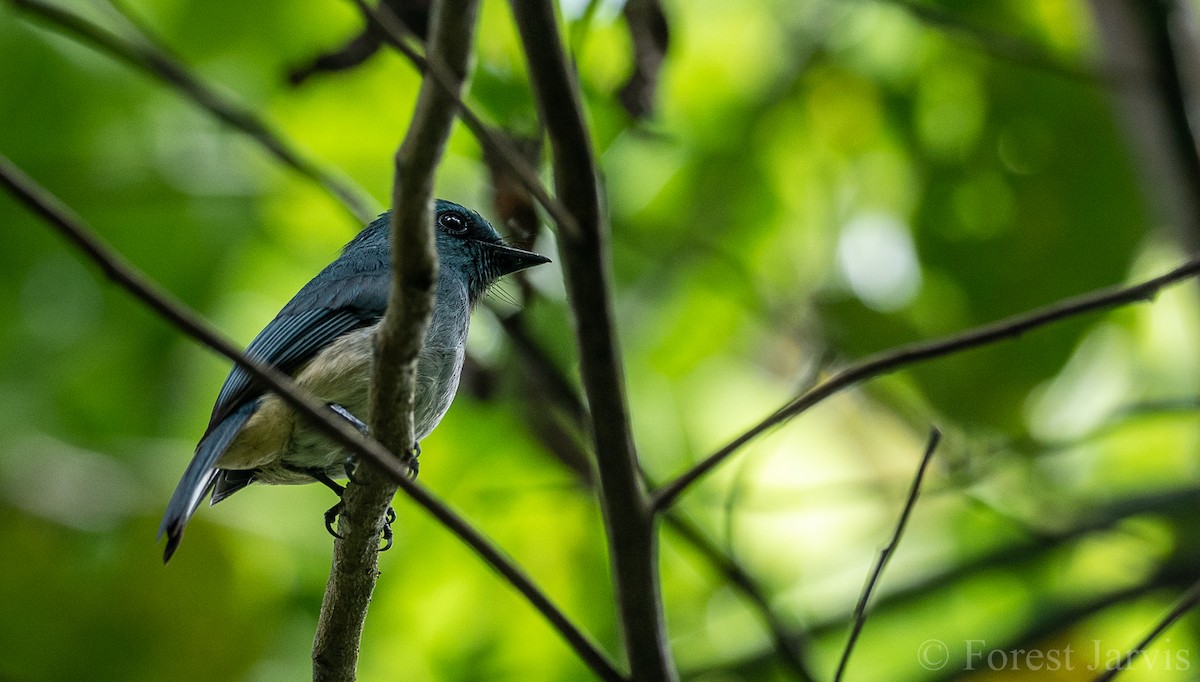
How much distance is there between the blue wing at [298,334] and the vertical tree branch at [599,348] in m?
1.29

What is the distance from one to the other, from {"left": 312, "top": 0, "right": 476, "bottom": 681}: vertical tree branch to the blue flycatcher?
0.47m

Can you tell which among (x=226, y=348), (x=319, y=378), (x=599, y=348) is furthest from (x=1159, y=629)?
(x=319, y=378)

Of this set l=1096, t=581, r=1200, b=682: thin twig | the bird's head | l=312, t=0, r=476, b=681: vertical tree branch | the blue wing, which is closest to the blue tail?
the blue wing

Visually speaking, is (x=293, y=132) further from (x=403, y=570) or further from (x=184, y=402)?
(x=403, y=570)

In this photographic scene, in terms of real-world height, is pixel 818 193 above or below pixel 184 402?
above

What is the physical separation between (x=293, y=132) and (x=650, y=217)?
1.57m

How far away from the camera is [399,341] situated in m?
2.21

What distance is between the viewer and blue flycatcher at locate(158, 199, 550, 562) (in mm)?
3207

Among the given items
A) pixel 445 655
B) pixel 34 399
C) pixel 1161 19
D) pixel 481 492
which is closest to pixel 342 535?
pixel 481 492

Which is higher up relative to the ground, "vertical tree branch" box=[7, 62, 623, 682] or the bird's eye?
the bird's eye

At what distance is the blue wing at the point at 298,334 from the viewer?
3158mm

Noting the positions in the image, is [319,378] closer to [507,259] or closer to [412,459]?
[412,459]

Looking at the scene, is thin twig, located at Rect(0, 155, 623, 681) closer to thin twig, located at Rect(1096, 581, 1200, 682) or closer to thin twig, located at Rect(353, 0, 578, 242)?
thin twig, located at Rect(353, 0, 578, 242)

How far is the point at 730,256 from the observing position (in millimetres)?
5047
